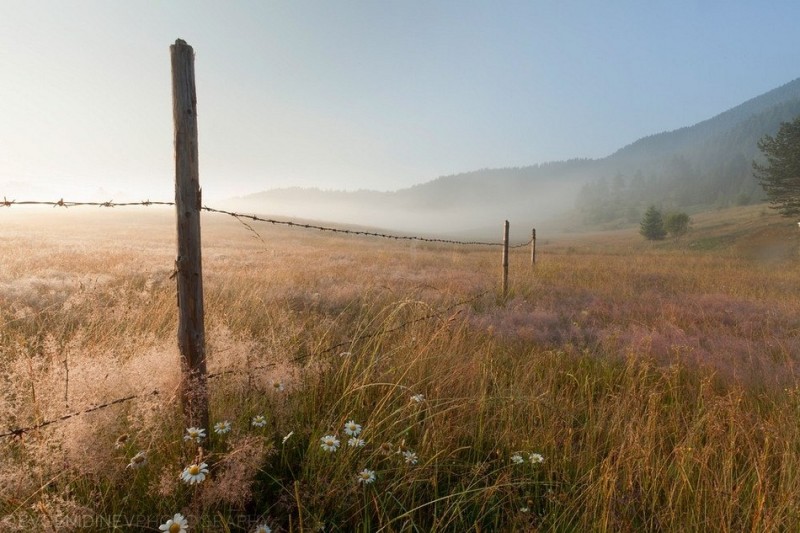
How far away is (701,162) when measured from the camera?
7692 inches

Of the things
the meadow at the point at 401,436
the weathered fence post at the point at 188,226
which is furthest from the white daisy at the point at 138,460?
the weathered fence post at the point at 188,226

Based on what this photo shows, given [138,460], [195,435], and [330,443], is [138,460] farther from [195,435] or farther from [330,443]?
[330,443]

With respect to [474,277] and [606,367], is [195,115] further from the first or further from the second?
[474,277]

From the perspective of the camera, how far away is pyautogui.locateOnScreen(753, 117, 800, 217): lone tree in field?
38.5m

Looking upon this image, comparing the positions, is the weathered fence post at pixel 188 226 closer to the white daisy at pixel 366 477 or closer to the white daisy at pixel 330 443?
the white daisy at pixel 330 443

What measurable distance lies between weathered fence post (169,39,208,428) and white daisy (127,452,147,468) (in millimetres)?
362

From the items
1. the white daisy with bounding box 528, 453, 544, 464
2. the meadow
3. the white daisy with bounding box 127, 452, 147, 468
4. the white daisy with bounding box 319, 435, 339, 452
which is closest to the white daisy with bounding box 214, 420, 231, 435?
the meadow

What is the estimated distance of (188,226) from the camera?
247 centimetres

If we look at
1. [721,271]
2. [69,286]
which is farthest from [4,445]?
[721,271]

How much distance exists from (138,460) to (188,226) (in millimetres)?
1336

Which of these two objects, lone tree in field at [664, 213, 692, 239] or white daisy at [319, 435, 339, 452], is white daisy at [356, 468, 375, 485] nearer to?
white daisy at [319, 435, 339, 452]

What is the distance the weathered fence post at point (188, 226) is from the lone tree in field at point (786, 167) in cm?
5258

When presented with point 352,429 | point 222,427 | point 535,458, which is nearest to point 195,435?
point 222,427

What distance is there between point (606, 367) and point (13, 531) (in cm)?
503
